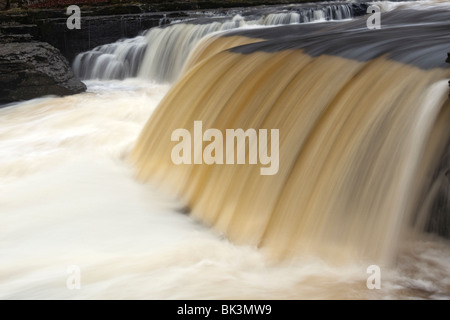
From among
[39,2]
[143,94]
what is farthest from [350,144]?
[39,2]

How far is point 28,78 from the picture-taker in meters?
8.12

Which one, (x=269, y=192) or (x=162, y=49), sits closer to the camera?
(x=269, y=192)

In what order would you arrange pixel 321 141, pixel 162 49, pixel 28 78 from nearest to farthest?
pixel 321 141, pixel 28 78, pixel 162 49

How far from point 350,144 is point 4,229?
2.33 m

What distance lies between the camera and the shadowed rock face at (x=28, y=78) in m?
8.09

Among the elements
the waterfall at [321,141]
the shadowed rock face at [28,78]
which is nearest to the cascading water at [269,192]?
the waterfall at [321,141]

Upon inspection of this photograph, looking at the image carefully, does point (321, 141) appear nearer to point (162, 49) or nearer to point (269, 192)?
point (269, 192)

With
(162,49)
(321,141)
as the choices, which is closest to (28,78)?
(162,49)

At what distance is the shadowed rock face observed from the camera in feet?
26.6

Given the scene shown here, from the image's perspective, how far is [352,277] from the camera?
2.71 meters

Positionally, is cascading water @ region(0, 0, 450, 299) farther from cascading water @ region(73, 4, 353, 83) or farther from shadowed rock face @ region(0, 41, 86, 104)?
cascading water @ region(73, 4, 353, 83)

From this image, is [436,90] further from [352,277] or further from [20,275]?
[20,275]

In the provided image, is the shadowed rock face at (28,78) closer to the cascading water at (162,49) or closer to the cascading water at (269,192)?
the cascading water at (162,49)

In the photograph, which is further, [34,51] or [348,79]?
[34,51]
